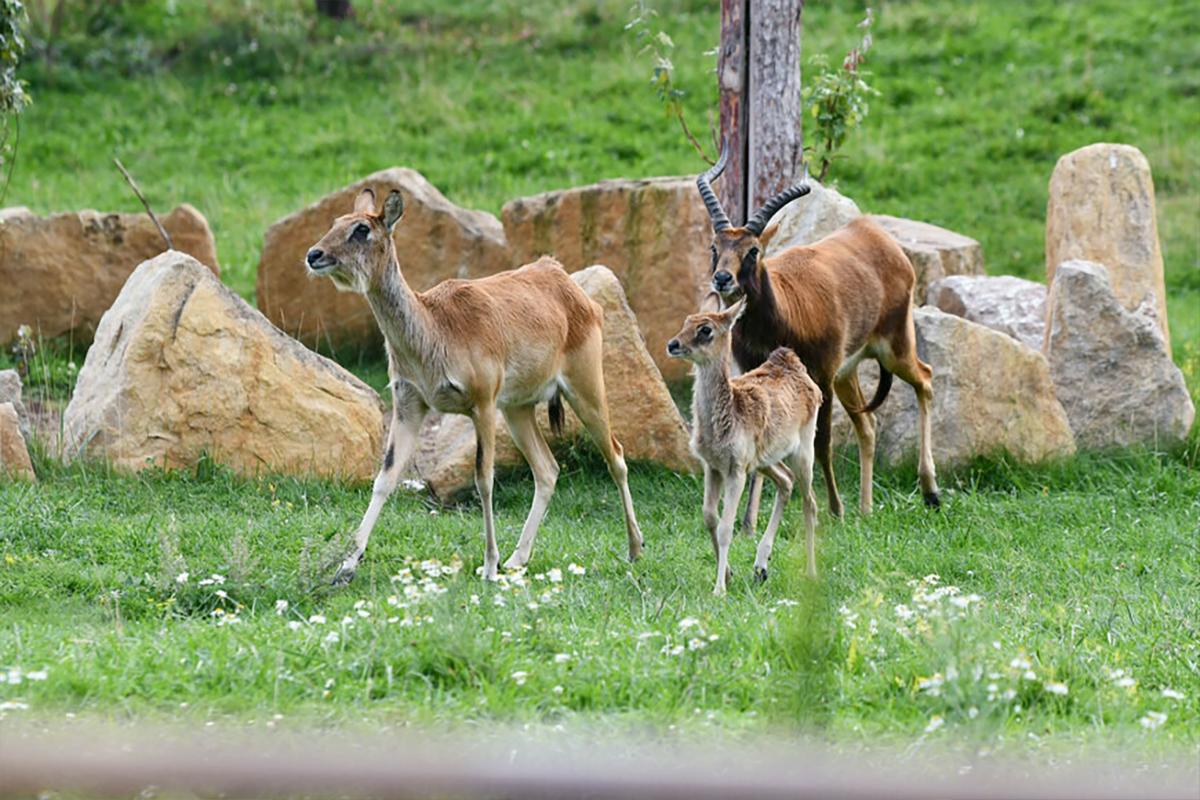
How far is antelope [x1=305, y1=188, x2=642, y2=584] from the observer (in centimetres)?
786

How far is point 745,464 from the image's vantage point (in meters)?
7.68

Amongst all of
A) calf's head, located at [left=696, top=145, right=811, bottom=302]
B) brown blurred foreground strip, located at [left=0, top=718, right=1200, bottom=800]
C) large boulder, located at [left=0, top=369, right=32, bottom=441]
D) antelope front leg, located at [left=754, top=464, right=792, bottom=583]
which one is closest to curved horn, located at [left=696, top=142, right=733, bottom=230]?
calf's head, located at [left=696, top=145, right=811, bottom=302]

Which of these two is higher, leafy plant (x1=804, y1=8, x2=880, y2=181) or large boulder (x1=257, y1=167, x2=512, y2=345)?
leafy plant (x1=804, y1=8, x2=880, y2=181)

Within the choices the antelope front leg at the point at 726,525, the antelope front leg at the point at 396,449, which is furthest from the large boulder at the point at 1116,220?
the antelope front leg at the point at 396,449

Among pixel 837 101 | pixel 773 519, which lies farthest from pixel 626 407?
pixel 837 101

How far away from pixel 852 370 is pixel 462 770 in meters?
8.23

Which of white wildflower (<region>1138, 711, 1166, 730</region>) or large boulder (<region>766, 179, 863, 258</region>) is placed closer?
white wildflower (<region>1138, 711, 1166, 730</region>)

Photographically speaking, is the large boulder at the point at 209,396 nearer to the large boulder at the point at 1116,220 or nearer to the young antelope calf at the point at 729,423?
the young antelope calf at the point at 729,423

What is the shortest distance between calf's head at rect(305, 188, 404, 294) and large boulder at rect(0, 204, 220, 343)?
537 centimetres

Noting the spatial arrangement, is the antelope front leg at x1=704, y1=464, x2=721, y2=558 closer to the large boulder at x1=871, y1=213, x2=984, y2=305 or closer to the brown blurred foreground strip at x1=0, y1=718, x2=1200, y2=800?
the large boulder at x1=871, y1=213, x2=984, y2=305

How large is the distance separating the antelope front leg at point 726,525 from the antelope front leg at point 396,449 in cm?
161

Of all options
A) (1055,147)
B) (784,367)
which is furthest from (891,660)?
(1055,147)

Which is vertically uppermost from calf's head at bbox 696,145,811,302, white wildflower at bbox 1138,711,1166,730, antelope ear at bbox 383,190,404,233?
antelope ear at bbox 383,190,404,233

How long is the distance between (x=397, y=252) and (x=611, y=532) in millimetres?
4388
